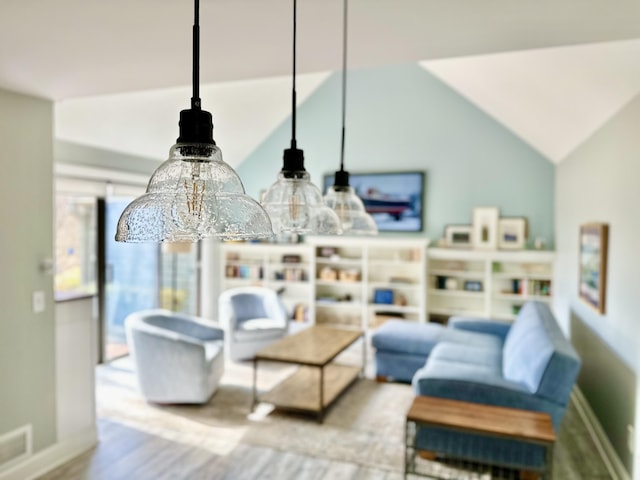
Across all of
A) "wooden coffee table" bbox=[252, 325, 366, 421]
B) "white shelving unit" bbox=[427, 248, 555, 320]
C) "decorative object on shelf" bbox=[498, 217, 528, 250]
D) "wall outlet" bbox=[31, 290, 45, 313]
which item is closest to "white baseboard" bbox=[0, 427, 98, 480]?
"wall outlet" bbox=[31, 290, 45, 313]

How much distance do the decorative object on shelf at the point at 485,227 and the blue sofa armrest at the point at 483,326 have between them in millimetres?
1121

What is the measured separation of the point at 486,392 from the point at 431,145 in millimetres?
3842

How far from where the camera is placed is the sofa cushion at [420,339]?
4637 millimetres

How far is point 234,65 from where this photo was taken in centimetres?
244

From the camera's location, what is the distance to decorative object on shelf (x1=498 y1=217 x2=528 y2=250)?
582cm

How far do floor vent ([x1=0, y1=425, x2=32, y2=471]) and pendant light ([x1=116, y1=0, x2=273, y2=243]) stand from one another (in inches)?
98.3

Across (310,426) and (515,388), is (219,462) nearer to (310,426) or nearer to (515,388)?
(310,426)

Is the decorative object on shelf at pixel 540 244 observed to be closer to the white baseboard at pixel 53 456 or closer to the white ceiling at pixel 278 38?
the white ceiling at pixel 278 38

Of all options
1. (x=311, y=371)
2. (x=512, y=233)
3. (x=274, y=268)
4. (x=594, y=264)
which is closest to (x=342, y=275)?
(x=274, y=268)

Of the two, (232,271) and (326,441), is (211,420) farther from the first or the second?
(232,271)

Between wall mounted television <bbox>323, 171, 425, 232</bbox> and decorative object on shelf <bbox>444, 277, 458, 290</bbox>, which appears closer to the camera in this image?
decorative object on shelf <bbox>444, 277, 458, 290</bbox>

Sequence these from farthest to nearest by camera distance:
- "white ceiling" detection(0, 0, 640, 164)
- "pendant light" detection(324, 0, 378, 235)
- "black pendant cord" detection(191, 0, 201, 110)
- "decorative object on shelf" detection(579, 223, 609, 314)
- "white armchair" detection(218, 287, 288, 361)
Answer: "white armchair" detection(218, 287, 288, 361), "decorative object on shelf" detection(579, 223, 609, 314), "pendant light" detection(324, 0, 378, 235), "white ceiling" detection(0, 0, 640, 164), "black pendant cord" detection(191, 0, 201, 110)

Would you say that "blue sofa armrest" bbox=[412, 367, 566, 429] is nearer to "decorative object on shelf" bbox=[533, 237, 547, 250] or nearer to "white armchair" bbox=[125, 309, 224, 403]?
"white armchair" bbox=[125, 309, 224, 403]

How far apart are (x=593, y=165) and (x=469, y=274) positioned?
7.75ft
